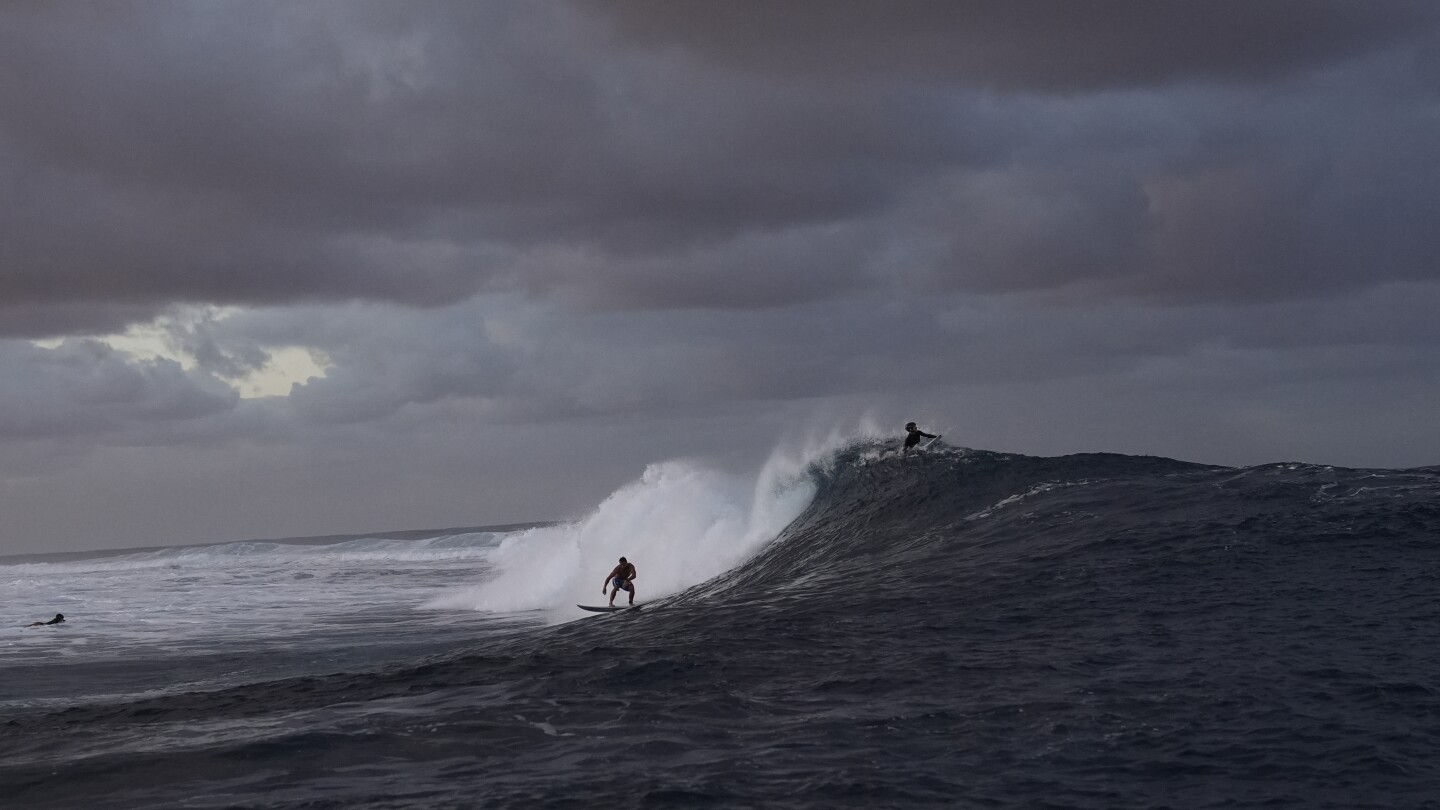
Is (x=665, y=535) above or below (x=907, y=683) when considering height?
above

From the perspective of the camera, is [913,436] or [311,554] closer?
[913,436]

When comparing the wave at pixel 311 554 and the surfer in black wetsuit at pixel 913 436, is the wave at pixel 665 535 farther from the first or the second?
the wave at pixel 311 554

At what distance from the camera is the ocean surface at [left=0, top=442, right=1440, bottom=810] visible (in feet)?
26.9

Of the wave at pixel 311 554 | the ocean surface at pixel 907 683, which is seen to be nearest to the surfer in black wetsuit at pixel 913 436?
the ocean surface at pixel 907 683

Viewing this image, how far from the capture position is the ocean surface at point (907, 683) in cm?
821

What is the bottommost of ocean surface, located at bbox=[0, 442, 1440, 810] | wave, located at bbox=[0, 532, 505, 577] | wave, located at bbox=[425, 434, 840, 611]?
ocean surface, located at bbox=[0, 442, 1440, 810]

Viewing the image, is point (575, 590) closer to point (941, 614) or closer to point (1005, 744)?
point (941, 614)

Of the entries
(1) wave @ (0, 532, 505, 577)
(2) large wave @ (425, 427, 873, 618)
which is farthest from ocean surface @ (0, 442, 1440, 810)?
(1) wave @ (0, 532, 505, 577)

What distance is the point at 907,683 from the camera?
10.8 m

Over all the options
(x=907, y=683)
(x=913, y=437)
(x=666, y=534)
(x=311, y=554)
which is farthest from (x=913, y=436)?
(x=311, y=554)

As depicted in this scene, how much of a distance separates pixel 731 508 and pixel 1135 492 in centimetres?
1354

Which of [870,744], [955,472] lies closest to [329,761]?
[870,744]

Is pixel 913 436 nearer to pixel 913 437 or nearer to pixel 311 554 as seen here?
pixel 913 437

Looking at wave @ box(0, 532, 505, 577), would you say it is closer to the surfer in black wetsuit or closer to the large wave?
the large wave
